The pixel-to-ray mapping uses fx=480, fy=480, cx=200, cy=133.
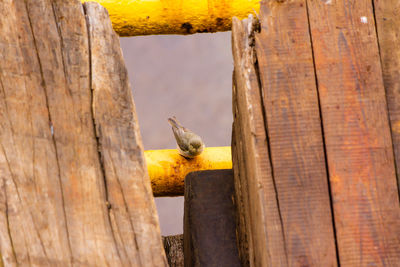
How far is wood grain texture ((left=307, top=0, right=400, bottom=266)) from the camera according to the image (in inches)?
59.1

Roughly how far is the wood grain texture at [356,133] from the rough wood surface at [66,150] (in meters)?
0.62

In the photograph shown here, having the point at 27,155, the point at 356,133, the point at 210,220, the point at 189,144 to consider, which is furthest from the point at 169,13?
the point at 356,133

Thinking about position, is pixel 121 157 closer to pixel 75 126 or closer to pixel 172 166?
pixel 75 126

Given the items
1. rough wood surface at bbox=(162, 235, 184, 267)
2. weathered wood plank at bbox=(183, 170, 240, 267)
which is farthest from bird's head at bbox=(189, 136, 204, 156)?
weathered wood plank at bbox=(183, 170, 240, 267)

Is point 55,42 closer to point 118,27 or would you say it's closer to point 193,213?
point 193,213

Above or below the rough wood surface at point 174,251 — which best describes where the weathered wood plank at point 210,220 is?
above

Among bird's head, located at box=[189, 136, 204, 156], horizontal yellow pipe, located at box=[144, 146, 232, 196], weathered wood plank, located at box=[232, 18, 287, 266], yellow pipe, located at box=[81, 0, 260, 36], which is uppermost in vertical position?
yellow pipe, located at box=[81, 0, 260, 36]

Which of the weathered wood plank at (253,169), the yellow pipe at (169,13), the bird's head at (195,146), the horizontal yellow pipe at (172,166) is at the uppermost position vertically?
the yellow pipe at (169,13)

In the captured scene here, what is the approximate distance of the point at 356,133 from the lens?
156 cm

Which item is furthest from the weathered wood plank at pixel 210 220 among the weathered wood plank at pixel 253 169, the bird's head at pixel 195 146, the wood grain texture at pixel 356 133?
the bird's head at pixel 195 146

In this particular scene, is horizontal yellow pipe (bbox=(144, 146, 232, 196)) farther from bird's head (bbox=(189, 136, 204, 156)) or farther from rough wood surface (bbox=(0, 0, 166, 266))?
rough wood surface (bbox=(0, 0, 166, 266))

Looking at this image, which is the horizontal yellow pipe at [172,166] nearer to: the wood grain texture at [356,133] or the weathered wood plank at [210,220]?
the weathered wood plank at [210,220]

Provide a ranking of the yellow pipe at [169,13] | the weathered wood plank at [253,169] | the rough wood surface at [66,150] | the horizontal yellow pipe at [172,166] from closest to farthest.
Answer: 1. the weathered wood plank at [253,169]
2. the rough wood surface at [66,150]
3. the yellow pipe at [169,13]
4. the horizontal yellow pipe at [172,166]

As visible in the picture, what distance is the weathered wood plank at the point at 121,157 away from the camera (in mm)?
1607
